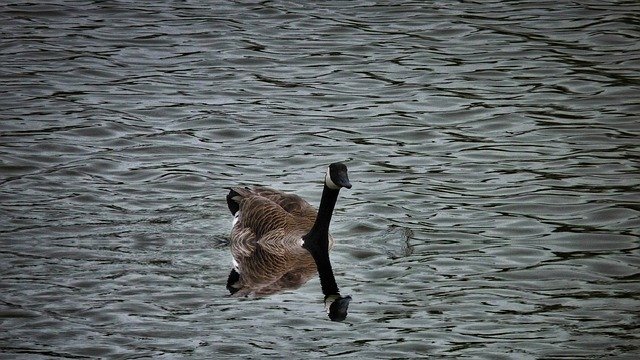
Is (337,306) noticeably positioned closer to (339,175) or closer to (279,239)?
(339,175)

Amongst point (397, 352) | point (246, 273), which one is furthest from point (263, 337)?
point (246, 273)

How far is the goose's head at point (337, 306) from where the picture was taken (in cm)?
1097

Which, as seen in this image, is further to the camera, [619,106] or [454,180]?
[619,106]

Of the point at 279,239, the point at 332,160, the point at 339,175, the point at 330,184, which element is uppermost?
the point at 339,175

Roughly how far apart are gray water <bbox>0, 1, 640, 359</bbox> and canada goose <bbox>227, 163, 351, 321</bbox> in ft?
0.81

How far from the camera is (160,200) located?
47.1ft

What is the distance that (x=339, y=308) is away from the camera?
11180mm

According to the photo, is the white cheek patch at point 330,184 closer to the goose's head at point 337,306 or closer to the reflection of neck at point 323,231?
the reflection of neck at point 323,231

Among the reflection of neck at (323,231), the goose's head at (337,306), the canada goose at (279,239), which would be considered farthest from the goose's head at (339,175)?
the goose's head at (337,306)

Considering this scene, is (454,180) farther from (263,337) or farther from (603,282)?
(263,337)

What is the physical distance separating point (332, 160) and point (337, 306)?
190 inches

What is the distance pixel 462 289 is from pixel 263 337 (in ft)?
7.31

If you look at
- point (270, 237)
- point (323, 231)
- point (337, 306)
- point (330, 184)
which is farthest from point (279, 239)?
point (337, 306)

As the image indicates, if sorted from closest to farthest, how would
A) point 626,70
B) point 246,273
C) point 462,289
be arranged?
point 462,289 → point 246,273 → point 626,70
